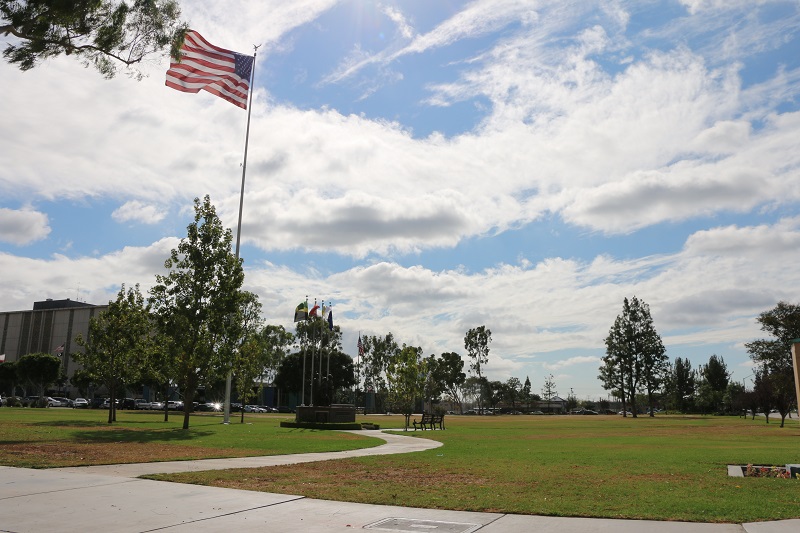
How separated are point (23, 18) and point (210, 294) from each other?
2330cm

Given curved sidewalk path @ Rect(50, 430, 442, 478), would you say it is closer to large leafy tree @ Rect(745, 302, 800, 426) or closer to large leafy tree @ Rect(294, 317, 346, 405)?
large leafy tree @ Rect(745, 302, 800, 426)

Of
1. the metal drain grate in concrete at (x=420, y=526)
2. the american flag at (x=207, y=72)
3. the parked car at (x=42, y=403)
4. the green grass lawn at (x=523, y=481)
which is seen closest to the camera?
the metal drain grate in concrete at (x=420, y=526)

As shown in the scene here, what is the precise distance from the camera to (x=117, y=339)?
40969mm

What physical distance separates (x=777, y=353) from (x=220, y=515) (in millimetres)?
72721

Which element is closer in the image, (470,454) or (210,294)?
(470,454)

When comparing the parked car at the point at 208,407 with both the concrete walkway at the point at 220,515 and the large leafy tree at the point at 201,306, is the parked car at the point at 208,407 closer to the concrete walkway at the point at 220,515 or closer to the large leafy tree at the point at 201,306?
the large leafy tree at the point at 201,306

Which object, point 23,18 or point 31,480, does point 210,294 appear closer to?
point 23,18

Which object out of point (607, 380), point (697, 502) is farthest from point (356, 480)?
point (607, 380)

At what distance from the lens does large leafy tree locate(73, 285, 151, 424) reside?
40781mm

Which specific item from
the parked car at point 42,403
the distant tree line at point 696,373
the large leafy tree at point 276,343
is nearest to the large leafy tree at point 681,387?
the distant tree line at point 696,373

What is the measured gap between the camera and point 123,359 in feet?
136

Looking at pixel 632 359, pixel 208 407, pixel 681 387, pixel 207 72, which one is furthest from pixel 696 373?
pixel 207 72

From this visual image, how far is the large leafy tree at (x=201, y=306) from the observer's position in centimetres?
3562

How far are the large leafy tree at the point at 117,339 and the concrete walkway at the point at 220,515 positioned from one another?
31662 mm
